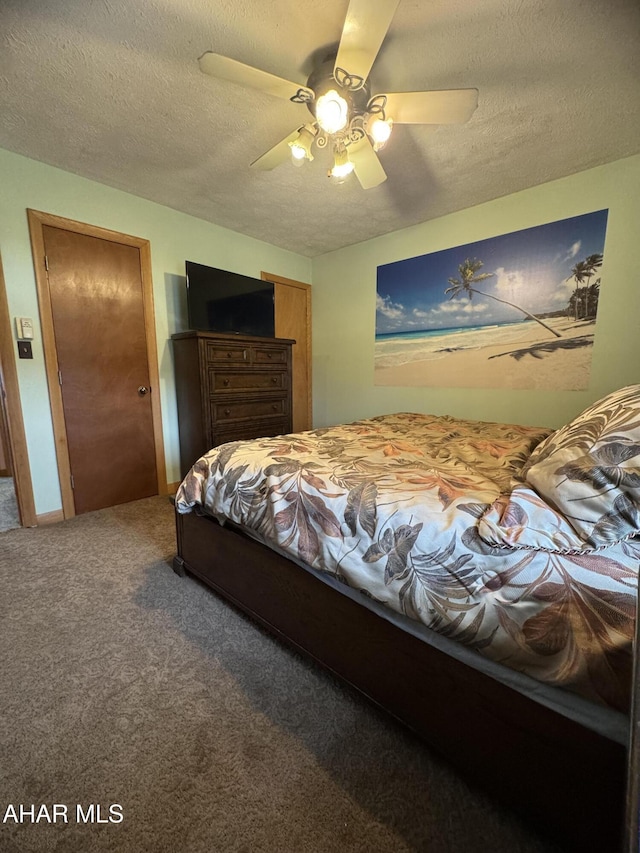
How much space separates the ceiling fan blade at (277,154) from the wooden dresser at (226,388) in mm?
1169

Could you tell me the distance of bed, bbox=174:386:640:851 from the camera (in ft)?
2.10

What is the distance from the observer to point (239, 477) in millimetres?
1288

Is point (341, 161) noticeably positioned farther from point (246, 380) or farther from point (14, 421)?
point (14, 421)

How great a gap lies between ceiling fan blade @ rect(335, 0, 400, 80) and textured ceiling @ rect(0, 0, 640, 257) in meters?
0.17

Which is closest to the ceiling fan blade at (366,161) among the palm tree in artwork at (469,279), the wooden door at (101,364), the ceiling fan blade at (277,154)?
the ceiling fan blade at (277,154)

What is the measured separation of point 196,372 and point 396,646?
2332mm

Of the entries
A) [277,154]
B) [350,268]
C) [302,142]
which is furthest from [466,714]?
[350,268]

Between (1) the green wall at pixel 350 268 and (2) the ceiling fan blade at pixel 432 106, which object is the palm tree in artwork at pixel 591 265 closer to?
(1) the green wall at pixel 350 268

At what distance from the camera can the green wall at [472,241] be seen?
2.22 meters

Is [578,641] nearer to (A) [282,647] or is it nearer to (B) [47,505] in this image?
(A) [282,647]

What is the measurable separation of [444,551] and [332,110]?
68.6 inches

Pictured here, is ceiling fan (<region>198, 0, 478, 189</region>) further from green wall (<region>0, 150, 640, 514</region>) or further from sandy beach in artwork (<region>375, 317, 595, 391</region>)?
sandy beach in artwork (<region>375, 317, 595, 391</region>)

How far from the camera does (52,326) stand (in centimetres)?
231

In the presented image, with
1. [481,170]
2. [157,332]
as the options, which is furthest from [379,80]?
[157,332]
